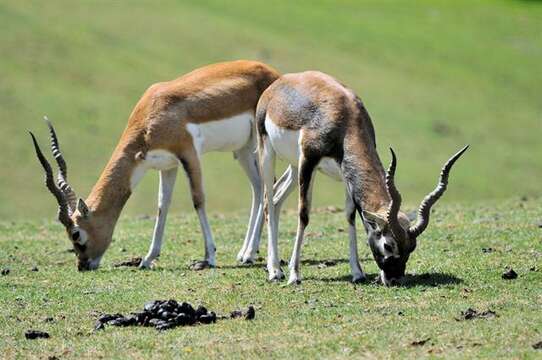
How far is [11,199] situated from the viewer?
129 feet

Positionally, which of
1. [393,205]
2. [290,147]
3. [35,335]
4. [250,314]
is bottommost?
[250,314]

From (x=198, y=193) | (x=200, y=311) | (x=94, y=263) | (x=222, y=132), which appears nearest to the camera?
(x=200, y=311)

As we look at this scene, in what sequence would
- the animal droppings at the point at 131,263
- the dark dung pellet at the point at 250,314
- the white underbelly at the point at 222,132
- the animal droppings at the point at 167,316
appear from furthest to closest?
the animal droppings at the point at 131,263 → the white underbelly at the point at 222,132 → the dark dung pellet at the point at 250,314 → the animal droppings at the point at 167,316

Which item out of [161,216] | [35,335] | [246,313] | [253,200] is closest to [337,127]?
[246,313]

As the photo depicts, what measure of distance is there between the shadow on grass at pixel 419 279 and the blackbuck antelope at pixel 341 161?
18cm

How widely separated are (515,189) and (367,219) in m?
33.8

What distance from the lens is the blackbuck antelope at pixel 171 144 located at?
1605 centimetres

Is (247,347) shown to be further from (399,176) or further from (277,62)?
(277,62)

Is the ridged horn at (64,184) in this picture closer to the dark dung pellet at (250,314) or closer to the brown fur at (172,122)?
the brown fur at (172,122)

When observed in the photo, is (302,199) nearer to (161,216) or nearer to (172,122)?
(172,122)

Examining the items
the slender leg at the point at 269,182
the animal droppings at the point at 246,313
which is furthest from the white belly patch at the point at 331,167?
the animal droppings at the point at 246,313

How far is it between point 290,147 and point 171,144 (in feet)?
8.32

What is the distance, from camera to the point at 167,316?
1170 cm

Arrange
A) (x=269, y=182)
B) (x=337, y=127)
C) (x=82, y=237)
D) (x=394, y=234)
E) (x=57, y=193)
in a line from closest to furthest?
1. (x=394, y=234)
2. (x=337, y=127)
3. (x=269, y=182)
4. (x=57, y=193)
5. (x=82, y=237)
